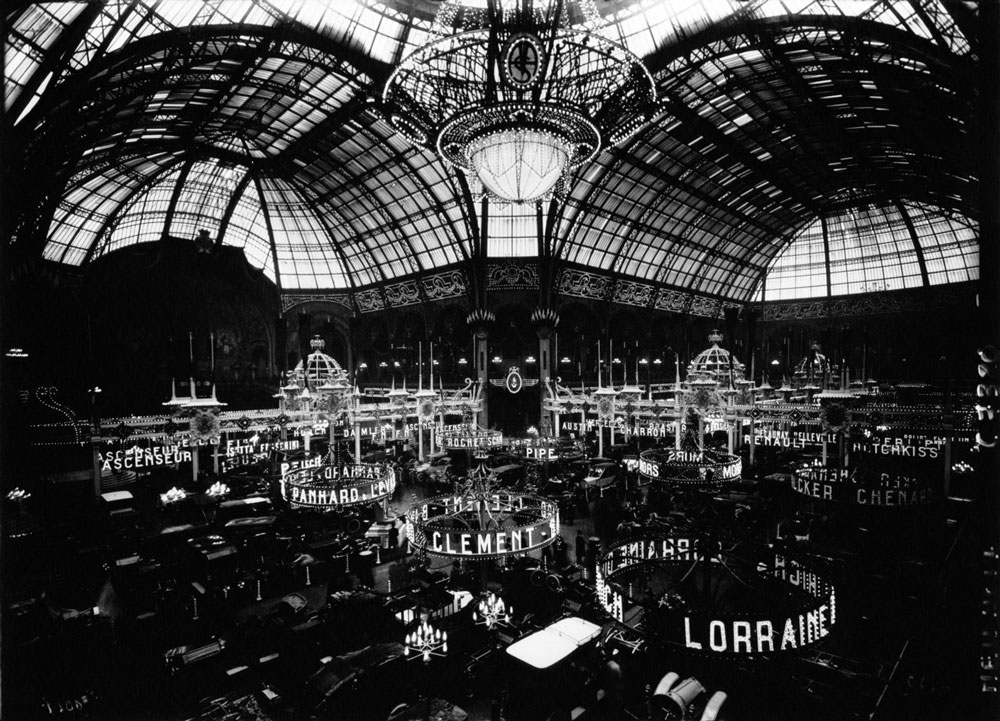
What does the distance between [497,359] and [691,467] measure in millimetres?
22084

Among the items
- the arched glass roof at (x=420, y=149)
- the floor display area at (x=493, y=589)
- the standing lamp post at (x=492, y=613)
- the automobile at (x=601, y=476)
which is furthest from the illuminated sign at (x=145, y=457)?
the automobile at (x=601, y=476)

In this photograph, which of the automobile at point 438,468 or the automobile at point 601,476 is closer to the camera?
the automobile at point 601,476

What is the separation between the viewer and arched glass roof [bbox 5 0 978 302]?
42.1 ft

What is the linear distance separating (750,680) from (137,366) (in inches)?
1362

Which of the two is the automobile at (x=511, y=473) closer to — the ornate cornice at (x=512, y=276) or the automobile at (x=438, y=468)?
the automobile at (x=438, y=468)

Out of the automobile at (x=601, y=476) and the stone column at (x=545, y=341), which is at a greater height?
the stone column at (x=545, y=341)

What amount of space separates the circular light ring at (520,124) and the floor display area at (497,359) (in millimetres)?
78

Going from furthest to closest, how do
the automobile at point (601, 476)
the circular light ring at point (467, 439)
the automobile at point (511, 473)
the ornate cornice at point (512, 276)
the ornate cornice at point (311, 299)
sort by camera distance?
the ornate cornice at point (311, 299) < the ornate cornice at point (512, 276) < the automobile at point (511, 473) < the automobile at point (601, 476) < the circular light ring at point (467, 439)

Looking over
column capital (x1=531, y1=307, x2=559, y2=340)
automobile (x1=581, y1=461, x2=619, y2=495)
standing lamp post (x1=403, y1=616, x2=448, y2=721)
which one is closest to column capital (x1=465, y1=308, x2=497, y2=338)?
column capital (x1=531, y1=307, x2=559, y2=340)

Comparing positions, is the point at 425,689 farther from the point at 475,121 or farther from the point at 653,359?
the point at 653,359

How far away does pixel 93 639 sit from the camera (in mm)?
8695

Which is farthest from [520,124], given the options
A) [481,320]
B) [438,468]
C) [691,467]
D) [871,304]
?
[871,304]

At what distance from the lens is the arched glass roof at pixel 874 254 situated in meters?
35.8

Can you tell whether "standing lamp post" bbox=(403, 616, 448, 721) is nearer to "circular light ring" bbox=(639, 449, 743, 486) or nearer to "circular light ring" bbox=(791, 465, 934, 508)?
"circular light ring" bbox=(639, 449, 743, 486)
